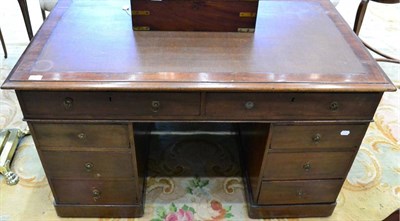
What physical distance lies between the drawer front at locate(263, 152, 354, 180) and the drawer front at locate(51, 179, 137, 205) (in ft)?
1.78

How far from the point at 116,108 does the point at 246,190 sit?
0.77 m

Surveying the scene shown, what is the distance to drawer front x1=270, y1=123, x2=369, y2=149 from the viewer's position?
118 cm

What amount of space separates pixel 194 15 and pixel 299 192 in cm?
80

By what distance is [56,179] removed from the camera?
1.32m

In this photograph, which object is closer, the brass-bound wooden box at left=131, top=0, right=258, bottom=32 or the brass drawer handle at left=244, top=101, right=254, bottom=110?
the brass drawer handle at left=244, top=101, right=254, bottom=110

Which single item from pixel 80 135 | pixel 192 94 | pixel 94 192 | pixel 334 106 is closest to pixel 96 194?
pixel 94 192

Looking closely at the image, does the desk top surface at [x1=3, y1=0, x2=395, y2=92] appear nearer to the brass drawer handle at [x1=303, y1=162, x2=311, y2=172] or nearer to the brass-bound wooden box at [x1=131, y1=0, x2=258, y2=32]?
the brass-bound wooden box at [x1=131, y1=0, x2=258, y2=32]

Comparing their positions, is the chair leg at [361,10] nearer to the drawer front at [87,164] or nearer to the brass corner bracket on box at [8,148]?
the drawer front at [87,164]

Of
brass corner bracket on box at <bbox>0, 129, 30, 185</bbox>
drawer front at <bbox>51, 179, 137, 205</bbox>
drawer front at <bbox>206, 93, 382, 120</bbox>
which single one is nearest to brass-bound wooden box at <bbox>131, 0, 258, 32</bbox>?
drawer front at <bbox>206, 93, 382, 120</bbox>

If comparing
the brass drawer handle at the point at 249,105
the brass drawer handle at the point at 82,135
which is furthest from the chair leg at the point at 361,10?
the brass drawer handle at the point at 82,135

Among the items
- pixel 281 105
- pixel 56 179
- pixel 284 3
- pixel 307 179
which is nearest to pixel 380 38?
pixel 284 3

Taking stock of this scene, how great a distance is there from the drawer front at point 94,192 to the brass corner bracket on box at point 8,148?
1.21 ft

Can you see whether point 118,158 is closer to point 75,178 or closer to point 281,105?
point 75,178

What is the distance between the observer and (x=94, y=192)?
137 cm
